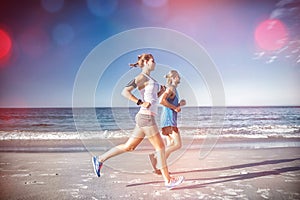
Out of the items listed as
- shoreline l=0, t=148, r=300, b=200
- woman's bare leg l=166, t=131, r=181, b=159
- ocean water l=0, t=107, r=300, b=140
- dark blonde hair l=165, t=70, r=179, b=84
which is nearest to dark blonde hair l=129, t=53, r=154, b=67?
dark blonde hair l=165, t=70, r=179, b=84

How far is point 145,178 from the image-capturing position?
134 inches

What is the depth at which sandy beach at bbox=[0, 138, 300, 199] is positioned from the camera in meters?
2.72

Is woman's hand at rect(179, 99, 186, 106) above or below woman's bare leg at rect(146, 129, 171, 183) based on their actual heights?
above

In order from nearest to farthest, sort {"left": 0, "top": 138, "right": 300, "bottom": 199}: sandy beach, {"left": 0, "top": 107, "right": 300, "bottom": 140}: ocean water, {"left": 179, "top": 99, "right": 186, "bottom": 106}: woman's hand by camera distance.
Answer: {"left": 0, "top": 138, "right": 300, "bottom": 199}: sandy beach
{"left": 179, "top": 99, "right": 186, "bottom": 106}: woman's hand
{"left": 0, "top": 107, "right": 300, "bottom": 140}: ocean water

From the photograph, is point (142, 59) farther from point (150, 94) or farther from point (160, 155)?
point (160, 155)

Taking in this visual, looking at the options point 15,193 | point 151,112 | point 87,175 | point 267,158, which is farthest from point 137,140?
point 267,158

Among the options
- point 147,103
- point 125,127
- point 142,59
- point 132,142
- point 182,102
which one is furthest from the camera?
point 125,127

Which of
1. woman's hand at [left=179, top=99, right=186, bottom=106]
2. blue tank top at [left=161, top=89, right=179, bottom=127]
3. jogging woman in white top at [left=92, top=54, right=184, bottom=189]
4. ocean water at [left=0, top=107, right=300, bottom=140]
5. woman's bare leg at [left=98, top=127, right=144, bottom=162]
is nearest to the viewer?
jogging woman in white top at [left=92, top=54, right=184, bottom=189]

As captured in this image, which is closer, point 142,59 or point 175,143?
point 142,59

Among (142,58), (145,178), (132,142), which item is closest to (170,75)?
(142,58)

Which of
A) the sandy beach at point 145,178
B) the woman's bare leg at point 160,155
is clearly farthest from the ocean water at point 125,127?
the woman's bare leg at point 160,155

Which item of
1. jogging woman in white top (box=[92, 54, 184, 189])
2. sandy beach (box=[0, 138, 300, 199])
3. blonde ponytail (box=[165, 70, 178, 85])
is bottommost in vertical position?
sandy beach (box=[0, 138, 300, 199])

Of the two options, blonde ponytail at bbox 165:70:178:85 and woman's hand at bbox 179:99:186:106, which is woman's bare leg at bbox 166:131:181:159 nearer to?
woman's hand at bbox 179:99:186:106

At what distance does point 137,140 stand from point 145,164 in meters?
1.69
